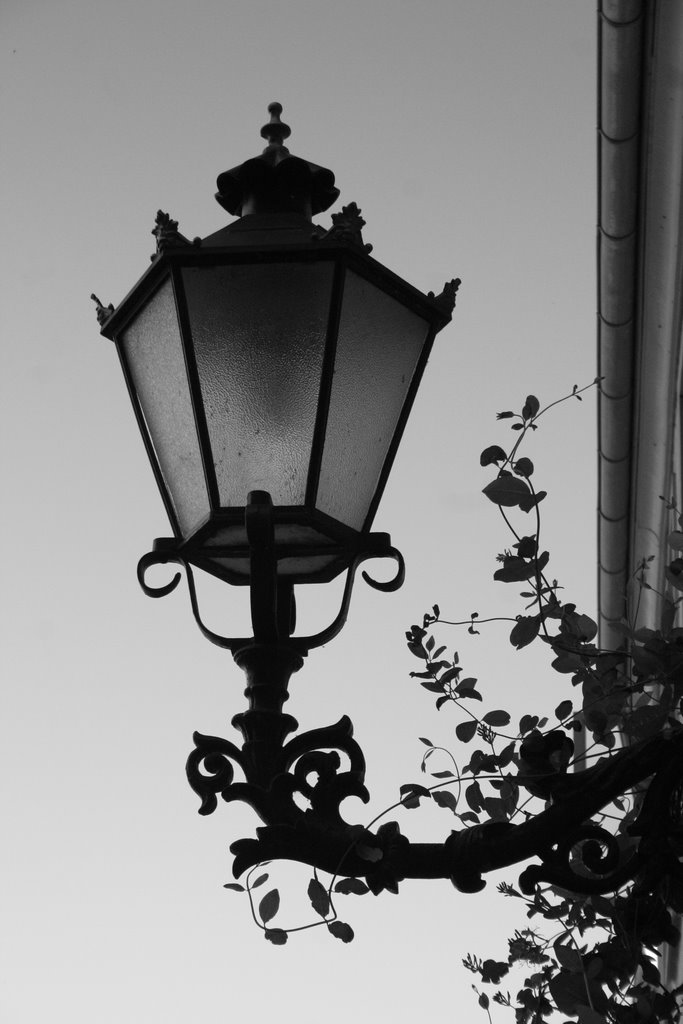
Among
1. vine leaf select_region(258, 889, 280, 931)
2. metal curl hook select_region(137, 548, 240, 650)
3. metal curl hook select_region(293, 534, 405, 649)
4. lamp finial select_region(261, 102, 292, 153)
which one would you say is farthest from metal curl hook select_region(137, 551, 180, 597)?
lamp finial select_region(261, 102, 292, 153)

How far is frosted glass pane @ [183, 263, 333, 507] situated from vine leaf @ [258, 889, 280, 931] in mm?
658

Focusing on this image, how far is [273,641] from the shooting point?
212 centimetres

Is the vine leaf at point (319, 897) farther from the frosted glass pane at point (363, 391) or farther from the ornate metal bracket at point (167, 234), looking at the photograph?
the ornate metal bracket at point (167, 234)

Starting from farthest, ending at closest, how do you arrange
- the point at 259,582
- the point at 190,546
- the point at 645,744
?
the point at 190,546 → the point at 259,582 → the point at 645,744

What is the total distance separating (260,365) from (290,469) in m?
0.18

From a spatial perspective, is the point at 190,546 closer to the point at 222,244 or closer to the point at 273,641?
the point at 273,641

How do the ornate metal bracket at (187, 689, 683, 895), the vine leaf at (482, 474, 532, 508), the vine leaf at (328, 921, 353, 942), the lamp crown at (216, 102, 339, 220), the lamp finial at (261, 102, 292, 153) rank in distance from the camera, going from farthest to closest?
1. the lamp finial at (261, 102, 292, 153)
2. the lamp crown at (216, 102, 339, 220)
3. the vine leaf at (482, 474, 532, 508)
4. the vine leaf at (328, 921, 353, 942)
5. the ornate metal bracket at (187, 689, 683, 895)

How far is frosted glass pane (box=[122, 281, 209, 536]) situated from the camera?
7.25 feet

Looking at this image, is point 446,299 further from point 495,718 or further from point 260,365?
point 495,718

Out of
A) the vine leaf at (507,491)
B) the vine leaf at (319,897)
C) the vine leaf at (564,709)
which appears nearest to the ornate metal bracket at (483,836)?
the vine leaf at (319,897)

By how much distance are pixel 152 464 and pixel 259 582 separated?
1.39 feet

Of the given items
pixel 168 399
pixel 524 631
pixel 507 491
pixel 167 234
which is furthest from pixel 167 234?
pixel 524 631

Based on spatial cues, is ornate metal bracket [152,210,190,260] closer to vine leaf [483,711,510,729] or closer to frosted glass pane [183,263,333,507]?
frosted glass pane [183,263,333,507]

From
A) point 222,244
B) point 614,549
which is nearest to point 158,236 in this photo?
point 222,244
